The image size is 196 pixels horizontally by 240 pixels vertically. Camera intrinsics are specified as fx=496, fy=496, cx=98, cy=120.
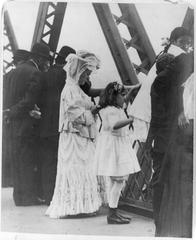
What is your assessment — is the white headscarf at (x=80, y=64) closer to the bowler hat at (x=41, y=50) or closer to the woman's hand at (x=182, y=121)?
the bowler hat at (x=41, y=50)

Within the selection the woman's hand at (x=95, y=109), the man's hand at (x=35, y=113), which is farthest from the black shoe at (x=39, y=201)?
the woman's hand at (x=95, y=109)

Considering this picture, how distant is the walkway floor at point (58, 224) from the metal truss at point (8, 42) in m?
0.93

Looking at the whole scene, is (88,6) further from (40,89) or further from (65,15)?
(40,89)

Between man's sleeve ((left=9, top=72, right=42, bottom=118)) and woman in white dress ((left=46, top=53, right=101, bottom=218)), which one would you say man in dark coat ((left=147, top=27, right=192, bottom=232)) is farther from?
man's sleeve ((left=9, top=72, right=42, bottom=118))

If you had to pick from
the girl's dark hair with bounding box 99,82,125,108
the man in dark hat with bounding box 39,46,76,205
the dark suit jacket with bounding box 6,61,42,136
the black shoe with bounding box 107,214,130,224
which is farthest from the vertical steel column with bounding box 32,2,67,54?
the black shoe with bounding box 107,214,130,224

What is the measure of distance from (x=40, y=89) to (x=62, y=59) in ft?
0.87

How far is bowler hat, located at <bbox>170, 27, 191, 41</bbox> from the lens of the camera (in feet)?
11.1

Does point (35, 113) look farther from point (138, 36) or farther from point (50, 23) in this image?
point (138, 36)

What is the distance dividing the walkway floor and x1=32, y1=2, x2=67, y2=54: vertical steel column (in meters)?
1.10

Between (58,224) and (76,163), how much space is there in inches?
17.3

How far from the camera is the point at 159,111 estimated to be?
3.41m

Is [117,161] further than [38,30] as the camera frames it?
No

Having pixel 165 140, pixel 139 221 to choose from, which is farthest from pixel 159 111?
pixel 139 221

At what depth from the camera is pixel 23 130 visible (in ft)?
11.8
